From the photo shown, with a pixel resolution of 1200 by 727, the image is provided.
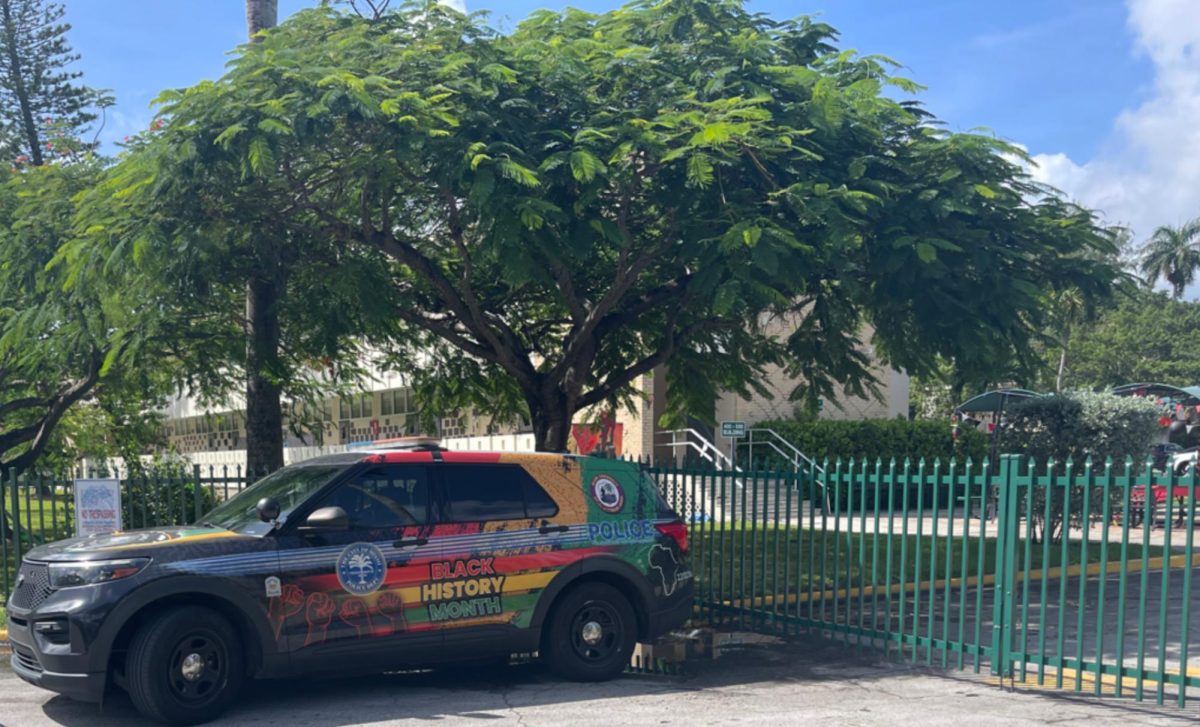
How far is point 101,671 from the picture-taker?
777 centimetres

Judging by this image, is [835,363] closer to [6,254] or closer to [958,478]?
[958,478]

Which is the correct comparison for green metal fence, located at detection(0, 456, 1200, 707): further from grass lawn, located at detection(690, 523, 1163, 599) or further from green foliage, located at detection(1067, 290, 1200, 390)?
green foliage, located at detection(1067, 290, 1200, 390)

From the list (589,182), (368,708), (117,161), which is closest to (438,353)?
(117,161)

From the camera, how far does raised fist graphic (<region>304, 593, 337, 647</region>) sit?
27.6ft

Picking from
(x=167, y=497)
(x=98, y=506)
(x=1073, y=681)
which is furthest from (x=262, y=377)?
(x=1073, y=681)

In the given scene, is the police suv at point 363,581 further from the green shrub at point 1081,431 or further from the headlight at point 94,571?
the green shrub at point 1081,431

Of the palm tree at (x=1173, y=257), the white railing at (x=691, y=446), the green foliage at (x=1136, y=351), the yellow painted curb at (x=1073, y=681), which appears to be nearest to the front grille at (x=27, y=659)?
the yellow painted curb at (x=1073, y=681)

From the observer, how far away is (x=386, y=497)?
8.95m

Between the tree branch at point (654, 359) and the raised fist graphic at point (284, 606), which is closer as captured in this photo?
the raised fist graphic at point (284, 606)

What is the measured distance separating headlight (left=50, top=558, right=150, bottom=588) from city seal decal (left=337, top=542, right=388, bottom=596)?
1346mm

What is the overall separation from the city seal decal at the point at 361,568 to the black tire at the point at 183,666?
0.85m

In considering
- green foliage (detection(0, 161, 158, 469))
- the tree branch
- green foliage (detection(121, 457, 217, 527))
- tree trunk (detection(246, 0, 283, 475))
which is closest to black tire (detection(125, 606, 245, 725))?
green foliage (detection(121, 457, 217, 527))

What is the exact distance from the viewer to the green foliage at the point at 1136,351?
47781 millimetres

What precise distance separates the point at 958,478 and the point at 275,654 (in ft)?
17.5
